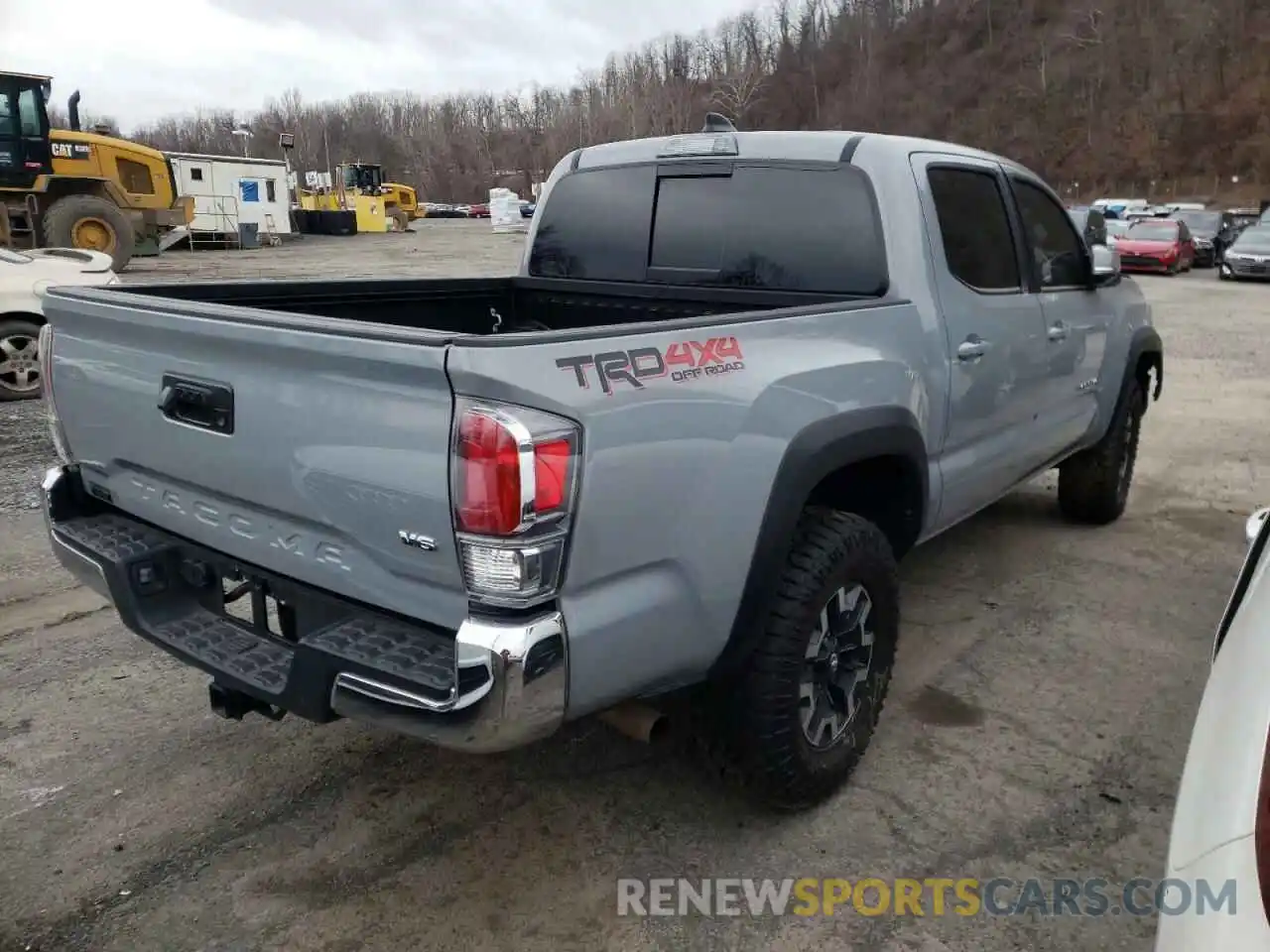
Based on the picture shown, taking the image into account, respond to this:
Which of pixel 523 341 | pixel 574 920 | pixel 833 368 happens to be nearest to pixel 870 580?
pixel 833 368

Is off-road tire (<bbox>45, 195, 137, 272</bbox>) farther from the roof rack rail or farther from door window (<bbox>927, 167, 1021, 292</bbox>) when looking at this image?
door window (<bbox>927, 167, 1021, 292</bbox>)

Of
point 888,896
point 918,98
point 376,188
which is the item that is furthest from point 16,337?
point 918,98

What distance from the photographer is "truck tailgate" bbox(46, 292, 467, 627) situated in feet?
6.81

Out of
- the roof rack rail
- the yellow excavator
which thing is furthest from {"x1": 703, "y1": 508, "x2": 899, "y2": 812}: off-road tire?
the yellow excavator

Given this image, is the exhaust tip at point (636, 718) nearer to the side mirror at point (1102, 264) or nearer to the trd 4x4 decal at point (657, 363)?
the trd 4x4 decal at point (657, 363)

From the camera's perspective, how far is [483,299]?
448 centimetres

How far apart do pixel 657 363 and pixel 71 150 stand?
2432cm

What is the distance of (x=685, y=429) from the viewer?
2322 mm

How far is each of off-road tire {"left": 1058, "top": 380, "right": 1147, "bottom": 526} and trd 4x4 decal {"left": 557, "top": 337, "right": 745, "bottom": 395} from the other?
3.59 m

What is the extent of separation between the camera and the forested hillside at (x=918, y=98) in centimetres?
6744

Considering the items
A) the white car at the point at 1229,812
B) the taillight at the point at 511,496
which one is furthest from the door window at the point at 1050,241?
the taillight at the point at 511,496

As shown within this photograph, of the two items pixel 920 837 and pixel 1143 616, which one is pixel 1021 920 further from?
pixel 1143 616

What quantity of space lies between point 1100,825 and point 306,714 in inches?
89.2

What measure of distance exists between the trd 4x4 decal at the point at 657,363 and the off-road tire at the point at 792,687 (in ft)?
2.01
